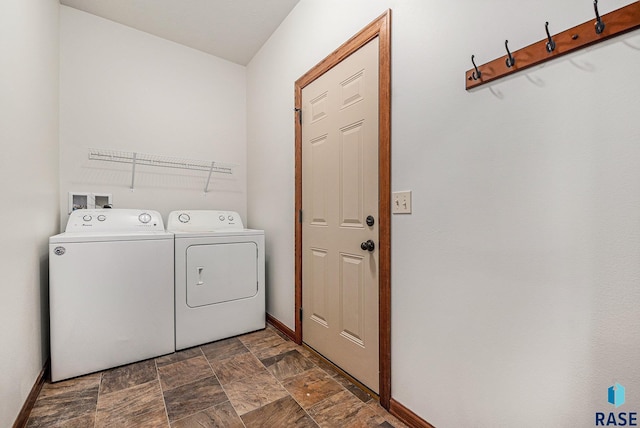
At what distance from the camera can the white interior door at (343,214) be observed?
156 cm

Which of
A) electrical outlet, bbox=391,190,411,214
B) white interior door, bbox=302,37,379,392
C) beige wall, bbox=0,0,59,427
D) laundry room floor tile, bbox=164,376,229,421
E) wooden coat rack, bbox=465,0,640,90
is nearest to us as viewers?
wooden coat rack, bbox=465,0,640,90

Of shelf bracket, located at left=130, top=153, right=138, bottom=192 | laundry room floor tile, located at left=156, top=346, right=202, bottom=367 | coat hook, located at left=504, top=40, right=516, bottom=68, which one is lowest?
laundry room floor tile, located at left=156, top=346, right=202, bottom=367

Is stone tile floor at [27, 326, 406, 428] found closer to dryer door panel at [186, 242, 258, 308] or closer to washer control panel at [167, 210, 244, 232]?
dryer door panel at [186, 242, 258, 308]

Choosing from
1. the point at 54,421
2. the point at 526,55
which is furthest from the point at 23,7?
the point at 526,55

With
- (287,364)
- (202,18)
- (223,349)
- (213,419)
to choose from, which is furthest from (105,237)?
(202,18)

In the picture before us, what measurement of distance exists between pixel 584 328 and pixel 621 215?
346mm

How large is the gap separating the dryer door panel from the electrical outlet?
1456 millimetres

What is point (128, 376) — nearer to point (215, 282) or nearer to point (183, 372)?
point (183, 372)

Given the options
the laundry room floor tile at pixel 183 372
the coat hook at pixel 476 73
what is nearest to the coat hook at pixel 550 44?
the coat hook at pixel 476 73

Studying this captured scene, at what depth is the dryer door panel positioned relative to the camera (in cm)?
217

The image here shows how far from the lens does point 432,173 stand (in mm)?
1247

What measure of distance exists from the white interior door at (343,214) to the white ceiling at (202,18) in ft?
2.76

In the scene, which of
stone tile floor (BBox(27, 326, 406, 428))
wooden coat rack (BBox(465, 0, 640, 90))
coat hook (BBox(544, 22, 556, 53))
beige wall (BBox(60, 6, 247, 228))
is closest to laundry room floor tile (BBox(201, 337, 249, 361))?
stone tile floor (BBox(27, 326, 406, 428))

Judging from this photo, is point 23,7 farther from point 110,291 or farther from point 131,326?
point 131,326
